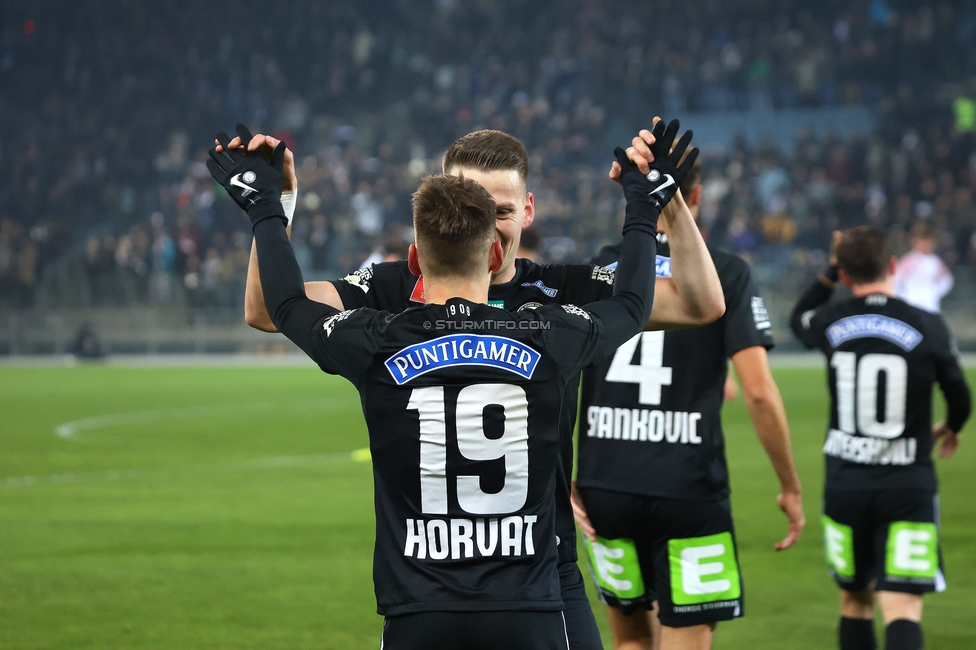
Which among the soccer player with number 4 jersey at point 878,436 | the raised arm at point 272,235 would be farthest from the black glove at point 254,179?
the soccer player with number 4 jersey at point 878,436

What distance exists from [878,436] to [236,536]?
498 cm

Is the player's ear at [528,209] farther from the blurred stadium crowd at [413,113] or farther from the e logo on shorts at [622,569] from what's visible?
the blurred stadium crowd at [413,113]

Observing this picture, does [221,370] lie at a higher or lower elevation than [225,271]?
lower

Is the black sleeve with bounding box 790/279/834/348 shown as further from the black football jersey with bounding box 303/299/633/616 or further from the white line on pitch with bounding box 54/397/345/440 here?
the white line on pitch with bounding box 54/397/345/440

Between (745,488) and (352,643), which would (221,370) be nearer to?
(745,488)

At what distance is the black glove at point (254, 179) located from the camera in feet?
9.54

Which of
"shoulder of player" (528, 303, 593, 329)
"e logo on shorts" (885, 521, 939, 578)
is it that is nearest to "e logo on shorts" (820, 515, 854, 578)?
"e logo on shorts" (885, 521, 939, 578)

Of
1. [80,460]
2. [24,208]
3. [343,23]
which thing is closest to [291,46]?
[343,23]

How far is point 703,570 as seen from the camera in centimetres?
403

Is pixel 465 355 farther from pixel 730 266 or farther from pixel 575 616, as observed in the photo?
pixel 730 266

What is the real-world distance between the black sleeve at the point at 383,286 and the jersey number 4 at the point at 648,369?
1163 mm

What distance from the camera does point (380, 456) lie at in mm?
2678

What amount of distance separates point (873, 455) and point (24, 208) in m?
32.2

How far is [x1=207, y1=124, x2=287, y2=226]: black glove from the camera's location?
291 centimetres
